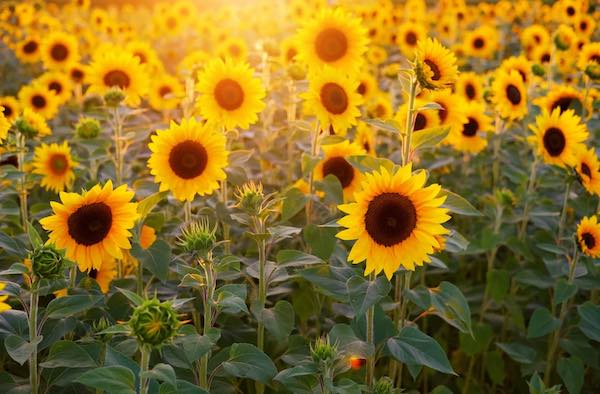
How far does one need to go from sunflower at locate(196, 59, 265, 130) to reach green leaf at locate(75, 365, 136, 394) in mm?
1709

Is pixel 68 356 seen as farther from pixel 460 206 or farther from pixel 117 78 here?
pixel 117 78

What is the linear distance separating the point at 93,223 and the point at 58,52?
414cm

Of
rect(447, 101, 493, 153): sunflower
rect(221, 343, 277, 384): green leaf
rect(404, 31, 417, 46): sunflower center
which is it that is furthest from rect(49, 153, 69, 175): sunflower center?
rect(404, 31, 417, 46): sunflower center

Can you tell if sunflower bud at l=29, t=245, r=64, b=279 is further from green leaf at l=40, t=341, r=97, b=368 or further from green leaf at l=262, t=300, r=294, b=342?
green leaf at l=262, t=300, r=294, b=342

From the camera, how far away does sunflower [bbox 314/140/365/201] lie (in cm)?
334

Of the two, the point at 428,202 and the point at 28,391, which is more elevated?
the point at 428,202

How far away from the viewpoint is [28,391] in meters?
2.11

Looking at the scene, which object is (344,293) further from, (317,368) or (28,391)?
(28,391)

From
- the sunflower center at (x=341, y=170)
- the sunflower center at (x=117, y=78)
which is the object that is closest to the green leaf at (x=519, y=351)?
the sunflower center at (x=341, y=170)

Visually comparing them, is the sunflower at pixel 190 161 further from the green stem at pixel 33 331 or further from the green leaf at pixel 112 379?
the green leaf at pixel 112 379

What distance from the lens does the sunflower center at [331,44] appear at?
3760 millimetres

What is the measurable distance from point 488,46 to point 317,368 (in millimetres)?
5854

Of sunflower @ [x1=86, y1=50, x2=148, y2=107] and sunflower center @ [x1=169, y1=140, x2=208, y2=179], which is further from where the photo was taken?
sunflower @ [x1=86, y1=50, x2=148, y2=107]

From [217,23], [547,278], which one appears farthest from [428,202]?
[217,23]
